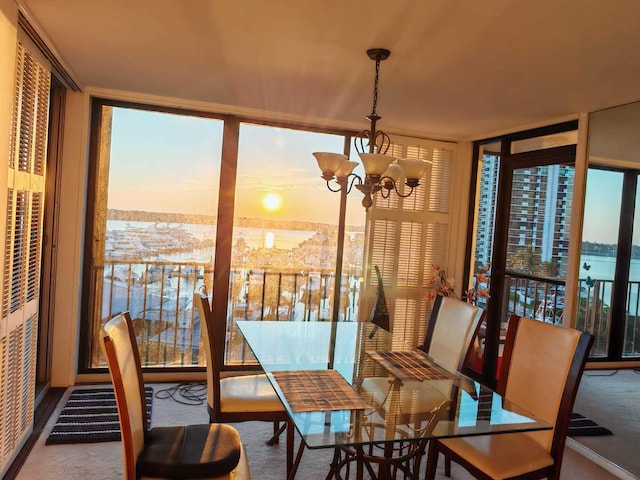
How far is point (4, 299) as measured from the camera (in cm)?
229

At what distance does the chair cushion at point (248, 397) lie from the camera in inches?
100

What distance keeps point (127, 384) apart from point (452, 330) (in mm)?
1962

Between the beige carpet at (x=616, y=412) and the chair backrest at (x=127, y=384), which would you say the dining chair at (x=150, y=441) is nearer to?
the chair backrest at (x=127, y=384)

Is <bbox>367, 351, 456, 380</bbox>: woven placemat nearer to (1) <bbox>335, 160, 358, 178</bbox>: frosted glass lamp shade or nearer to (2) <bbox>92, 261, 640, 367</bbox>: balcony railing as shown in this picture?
(1) <bbox>335, 160, 358, 178</bbox>: frosted glass lamp shade

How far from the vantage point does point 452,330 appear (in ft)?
9.75

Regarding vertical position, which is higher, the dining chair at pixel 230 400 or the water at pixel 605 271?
the water at pixel 605 271

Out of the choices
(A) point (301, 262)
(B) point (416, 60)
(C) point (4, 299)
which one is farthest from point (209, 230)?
(B) point (416, 60)

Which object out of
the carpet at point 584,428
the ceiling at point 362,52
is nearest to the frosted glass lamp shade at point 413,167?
the ceiling at point 362,52

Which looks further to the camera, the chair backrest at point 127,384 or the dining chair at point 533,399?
the dining chair at point 533,399

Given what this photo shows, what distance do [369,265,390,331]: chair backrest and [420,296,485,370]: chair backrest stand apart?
91cm

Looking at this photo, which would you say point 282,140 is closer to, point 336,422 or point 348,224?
point 348,224

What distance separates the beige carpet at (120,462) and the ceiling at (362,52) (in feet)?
7.58

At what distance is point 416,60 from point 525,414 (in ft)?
5.99

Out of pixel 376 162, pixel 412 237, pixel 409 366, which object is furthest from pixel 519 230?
pixel 376 162
